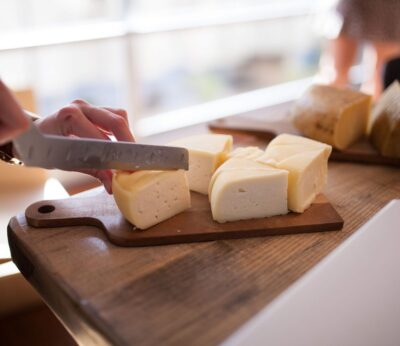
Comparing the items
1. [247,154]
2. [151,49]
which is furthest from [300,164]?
[151,49]

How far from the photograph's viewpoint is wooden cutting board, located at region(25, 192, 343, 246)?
953 mm

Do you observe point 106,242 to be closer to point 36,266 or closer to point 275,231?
point 36,266

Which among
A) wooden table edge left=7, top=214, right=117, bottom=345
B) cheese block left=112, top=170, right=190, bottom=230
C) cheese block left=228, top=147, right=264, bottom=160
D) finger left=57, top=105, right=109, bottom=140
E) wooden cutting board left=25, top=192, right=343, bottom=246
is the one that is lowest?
wooden table edge left=7, top=214, right=117, bottom=345

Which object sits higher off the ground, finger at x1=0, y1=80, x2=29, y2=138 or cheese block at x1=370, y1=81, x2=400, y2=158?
finger at x1=0, y1=80, x2=29, y2=138

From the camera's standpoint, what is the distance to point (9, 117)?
28.6 inches

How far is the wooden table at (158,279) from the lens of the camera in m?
0.74

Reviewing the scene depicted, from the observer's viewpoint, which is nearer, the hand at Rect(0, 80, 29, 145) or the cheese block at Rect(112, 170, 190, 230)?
the hand at Rect(0, 80, 29, 145)

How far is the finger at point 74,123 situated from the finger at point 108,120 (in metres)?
0.03

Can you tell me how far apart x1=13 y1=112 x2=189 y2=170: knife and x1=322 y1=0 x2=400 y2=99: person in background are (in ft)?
4.88

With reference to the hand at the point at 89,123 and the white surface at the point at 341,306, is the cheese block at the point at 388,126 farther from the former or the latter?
the hand at the point at 89,123

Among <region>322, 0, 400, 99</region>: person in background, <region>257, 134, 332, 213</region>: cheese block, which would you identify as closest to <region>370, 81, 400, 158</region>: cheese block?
<region>257, 134, 332, 213</region>: cheese block

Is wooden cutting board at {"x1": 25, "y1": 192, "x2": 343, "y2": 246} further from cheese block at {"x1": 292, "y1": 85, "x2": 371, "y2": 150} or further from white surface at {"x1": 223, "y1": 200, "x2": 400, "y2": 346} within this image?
cheese block at {"x1": 292, "y1": 85, "x2": 371, "y2": 150}

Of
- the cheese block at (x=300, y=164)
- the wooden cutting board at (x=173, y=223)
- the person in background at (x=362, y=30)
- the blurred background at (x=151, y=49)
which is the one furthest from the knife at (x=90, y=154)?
the person in background at (x=362, y=30)

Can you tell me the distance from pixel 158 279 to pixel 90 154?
281 millimetres
